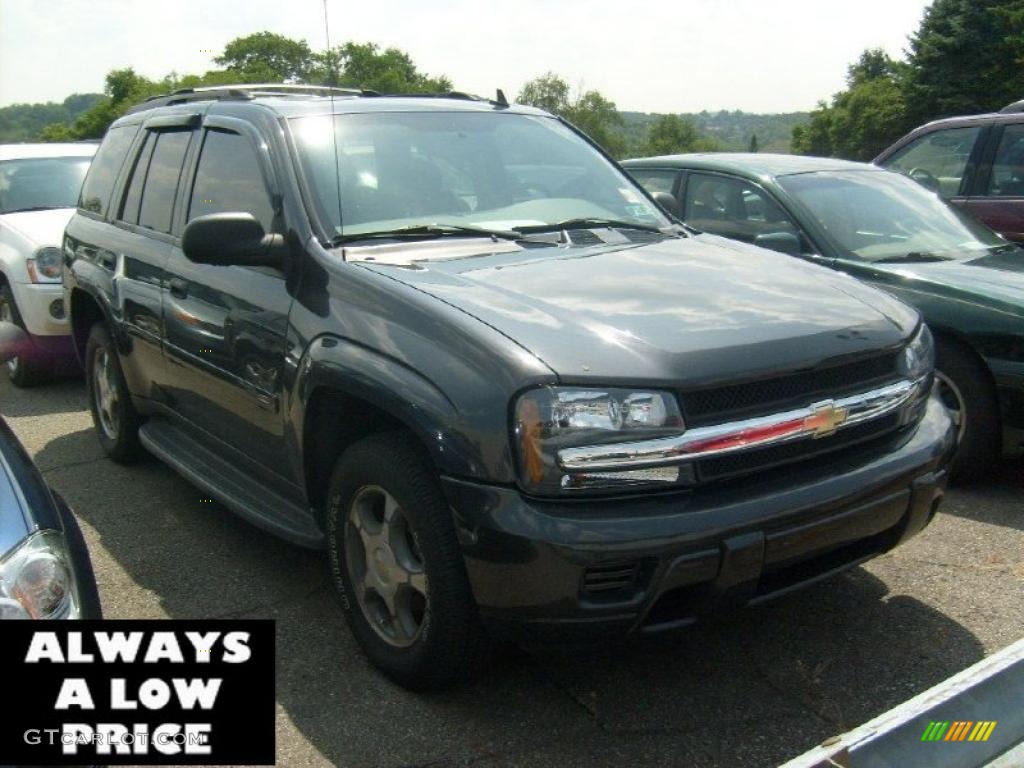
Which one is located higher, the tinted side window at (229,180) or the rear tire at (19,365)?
the tinted side window at (229,180)

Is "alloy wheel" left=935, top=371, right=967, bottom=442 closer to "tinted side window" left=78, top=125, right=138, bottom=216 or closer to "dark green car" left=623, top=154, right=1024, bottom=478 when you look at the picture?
"dark green car" left=623, top=154, right=1024, bottom=478

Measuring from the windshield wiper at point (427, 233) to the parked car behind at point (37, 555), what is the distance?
1.33 m

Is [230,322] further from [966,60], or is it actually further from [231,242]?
[966,60]

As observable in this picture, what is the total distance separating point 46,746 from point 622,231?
2.71 metres

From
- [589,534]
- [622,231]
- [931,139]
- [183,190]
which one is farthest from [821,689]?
[931,139]

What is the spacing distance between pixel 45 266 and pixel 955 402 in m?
6.03

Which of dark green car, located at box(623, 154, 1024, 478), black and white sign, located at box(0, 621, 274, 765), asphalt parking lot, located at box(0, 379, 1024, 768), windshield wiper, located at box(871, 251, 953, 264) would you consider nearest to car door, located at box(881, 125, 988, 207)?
dark green car, located at box(623, 154, 1024, 478)

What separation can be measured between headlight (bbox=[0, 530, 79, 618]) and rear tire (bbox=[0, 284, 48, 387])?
555cm

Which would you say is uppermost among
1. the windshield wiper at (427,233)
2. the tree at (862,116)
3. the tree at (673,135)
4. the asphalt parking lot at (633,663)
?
the windshield wiper at (427,233)

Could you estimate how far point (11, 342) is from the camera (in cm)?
320

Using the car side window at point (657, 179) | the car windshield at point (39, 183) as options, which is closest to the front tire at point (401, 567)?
the car side window at point (657, 179)

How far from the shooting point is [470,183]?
407cm

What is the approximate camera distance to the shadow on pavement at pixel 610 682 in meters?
2.97

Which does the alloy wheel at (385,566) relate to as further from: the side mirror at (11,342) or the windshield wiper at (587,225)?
the windshield wiper at (587,225)
